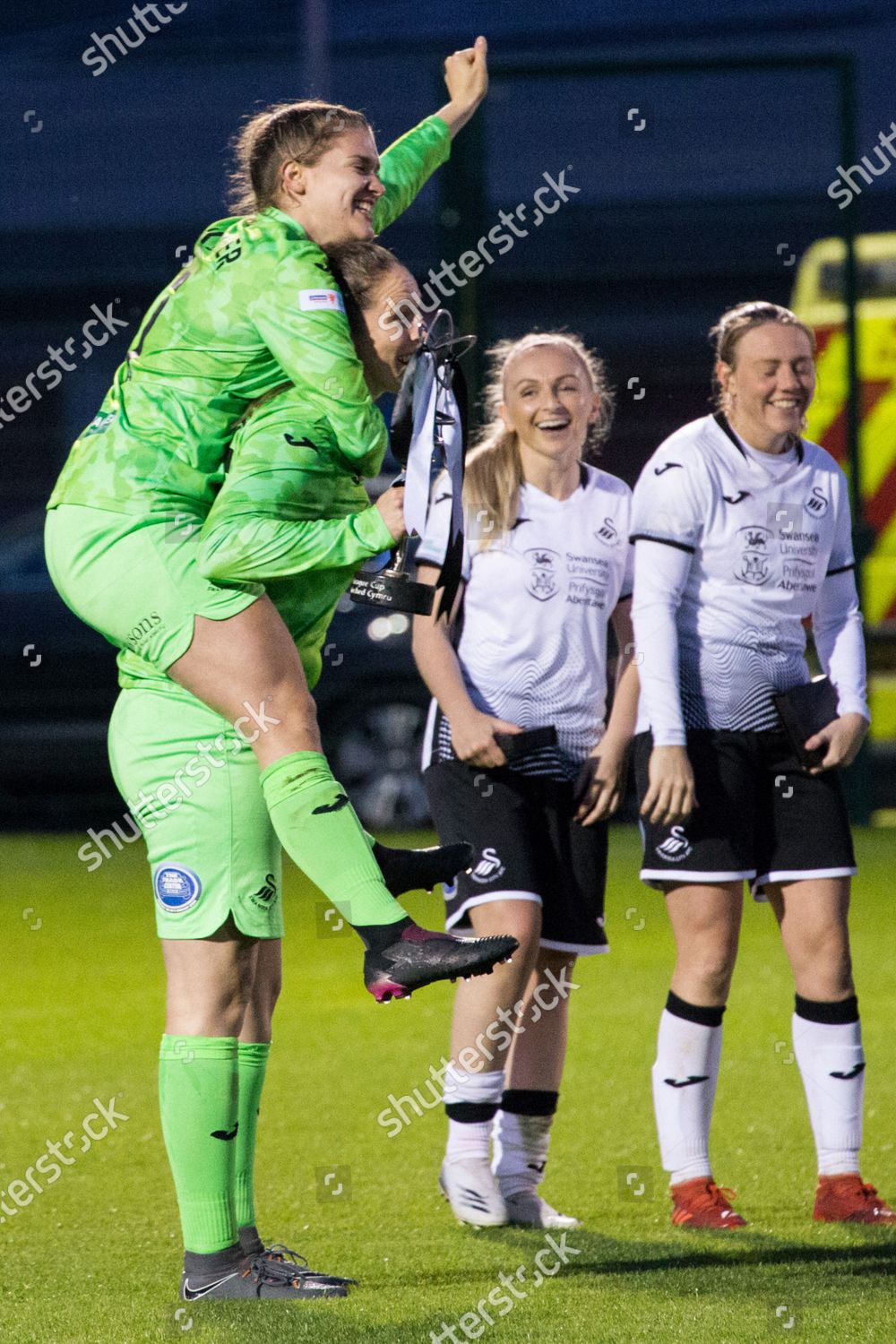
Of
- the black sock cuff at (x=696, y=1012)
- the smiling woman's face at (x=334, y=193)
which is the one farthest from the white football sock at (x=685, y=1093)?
the smiling woman's face at (x=334, y=193)

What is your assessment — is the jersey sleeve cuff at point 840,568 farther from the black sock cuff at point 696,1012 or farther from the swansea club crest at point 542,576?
the black sock cuff at point 696,1012

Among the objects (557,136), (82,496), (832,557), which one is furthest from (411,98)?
(82,496)

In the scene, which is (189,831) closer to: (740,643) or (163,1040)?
(163,1040)

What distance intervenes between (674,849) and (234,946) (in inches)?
42.4

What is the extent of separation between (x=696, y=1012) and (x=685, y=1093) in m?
0.16

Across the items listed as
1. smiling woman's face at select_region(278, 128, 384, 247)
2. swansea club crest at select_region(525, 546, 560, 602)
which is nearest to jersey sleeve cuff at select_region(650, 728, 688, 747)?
swansea club crest at select_region(525, 546, 560, 602)

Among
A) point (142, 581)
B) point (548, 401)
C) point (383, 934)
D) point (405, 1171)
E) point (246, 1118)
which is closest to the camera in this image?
point (383, 934)

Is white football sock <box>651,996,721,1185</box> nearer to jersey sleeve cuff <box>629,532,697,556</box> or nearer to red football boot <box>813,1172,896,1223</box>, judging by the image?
red football boot <box>813,1172,896,1223</box>

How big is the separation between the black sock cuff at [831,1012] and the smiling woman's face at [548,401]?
1237mm

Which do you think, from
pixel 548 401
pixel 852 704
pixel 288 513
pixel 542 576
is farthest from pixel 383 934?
pixel 548 401

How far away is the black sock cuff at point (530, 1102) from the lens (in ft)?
13.2

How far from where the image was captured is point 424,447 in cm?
296

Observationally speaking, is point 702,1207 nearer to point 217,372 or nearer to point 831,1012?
point 831,1012

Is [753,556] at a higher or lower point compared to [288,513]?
lower
